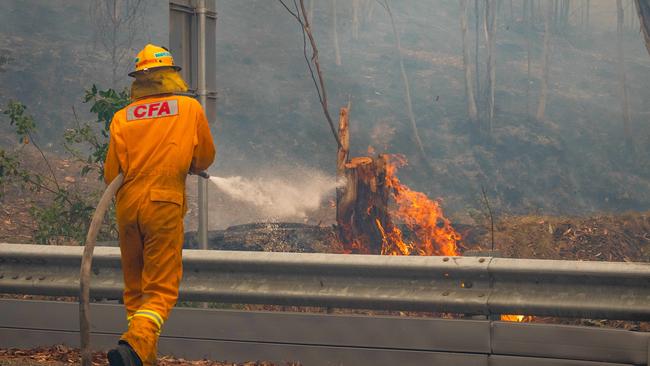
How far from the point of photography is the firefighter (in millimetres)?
5512

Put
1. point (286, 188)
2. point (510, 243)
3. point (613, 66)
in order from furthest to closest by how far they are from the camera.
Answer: point (613, 66)
point (286, 188)
point (510, 243)

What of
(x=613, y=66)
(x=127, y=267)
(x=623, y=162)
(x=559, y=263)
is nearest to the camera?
(x=559, y=263)

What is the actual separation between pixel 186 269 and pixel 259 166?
26.4m

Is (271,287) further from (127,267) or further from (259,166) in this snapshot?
(259,166)

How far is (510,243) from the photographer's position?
10.7 m

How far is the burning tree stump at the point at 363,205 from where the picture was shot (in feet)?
36.1

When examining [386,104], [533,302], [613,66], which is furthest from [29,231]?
[613,66]

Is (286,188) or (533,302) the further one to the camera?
(286,188)

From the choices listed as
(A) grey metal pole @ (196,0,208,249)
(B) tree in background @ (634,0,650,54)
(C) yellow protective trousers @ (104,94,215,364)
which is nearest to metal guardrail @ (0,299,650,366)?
(C) yellow protective trousers @ (104,94,215,364)

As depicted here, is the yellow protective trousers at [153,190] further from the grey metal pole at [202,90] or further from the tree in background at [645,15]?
the tree in background at [645,15]

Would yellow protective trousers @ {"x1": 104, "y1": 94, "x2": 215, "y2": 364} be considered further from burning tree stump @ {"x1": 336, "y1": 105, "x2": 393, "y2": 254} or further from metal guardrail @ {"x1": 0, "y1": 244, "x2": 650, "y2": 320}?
burning tree stump @ {"x1": 336, "y1": 105, "x2": 393, "y2": 254}

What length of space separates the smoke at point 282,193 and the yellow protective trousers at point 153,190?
16112 millimetres

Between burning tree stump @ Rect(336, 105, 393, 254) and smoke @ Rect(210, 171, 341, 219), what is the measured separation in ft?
34.9

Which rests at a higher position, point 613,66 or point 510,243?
point 613,66
